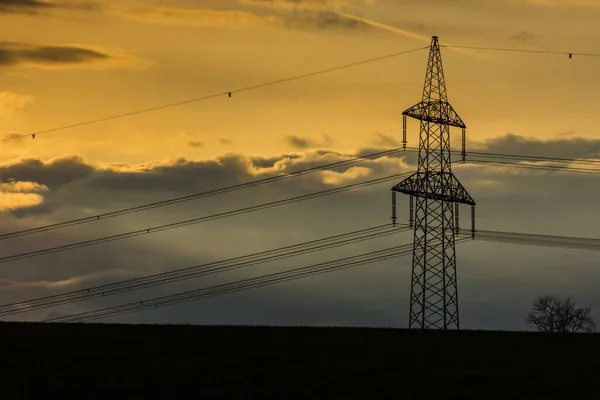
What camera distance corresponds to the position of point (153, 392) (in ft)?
186

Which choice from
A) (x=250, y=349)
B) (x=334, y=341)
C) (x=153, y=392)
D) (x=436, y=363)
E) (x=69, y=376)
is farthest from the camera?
(x=334, y=341)

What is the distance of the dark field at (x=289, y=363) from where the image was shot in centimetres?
5772

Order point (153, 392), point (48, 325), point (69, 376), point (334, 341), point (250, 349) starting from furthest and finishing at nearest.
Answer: point (48, 325), point (334, 341), point (250, 349), point (69, 376), point (153, 392)

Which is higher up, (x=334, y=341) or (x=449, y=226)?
(x=449, y=226)

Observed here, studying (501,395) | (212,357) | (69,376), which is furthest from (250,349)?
(501,395)

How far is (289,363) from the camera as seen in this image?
6594cm

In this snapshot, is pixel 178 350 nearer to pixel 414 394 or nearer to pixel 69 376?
pixel 69 376

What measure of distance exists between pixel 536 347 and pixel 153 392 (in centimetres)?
2932

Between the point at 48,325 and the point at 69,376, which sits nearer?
the point at 69,376

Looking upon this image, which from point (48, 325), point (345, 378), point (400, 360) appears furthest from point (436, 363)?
point (48, 325)

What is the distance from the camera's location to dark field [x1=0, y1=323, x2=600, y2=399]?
57.7 m

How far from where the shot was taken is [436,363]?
6675 cm

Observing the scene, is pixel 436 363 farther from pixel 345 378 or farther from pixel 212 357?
pixel 212 357

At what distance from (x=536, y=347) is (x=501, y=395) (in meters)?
19.3
